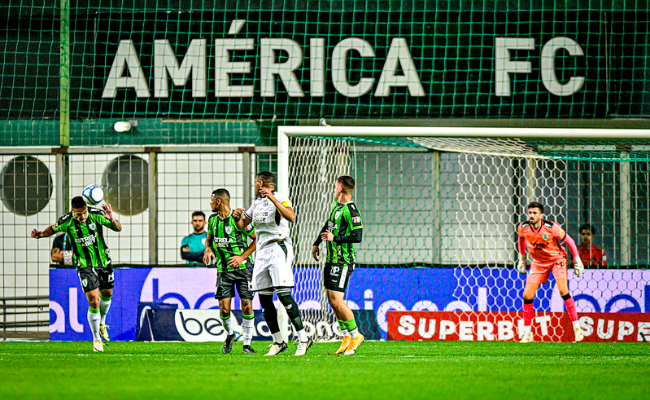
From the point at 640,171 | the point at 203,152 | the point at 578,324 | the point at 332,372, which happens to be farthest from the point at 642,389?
the point at 203,152

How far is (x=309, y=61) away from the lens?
15.1 metres

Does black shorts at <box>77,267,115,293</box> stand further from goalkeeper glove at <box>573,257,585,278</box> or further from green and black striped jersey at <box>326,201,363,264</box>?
goalkeeper glove at <box>573,257,585,278</box>

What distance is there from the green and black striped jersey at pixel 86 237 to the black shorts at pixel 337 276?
2.77 meters

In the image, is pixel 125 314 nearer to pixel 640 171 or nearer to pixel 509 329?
pixel 509 329

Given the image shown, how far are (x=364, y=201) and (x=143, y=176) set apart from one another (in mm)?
3293

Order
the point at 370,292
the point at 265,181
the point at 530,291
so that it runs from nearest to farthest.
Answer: the point at 265,181, the point at 530,291, the point at 370,292

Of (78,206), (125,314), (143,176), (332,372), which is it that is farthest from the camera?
(143,176)

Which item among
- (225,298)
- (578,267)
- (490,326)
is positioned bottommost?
(490,326)

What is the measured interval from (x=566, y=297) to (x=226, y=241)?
463cm

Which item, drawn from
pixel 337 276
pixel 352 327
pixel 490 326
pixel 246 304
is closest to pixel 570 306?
pixel 490 326

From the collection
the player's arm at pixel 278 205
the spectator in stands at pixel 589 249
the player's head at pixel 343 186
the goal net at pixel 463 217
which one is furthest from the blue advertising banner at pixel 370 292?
the player's arm at pixel 278 205

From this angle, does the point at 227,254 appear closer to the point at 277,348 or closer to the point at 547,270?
the point at 277,348

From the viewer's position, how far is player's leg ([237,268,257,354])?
10188mm

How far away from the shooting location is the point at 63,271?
13.5 meters
